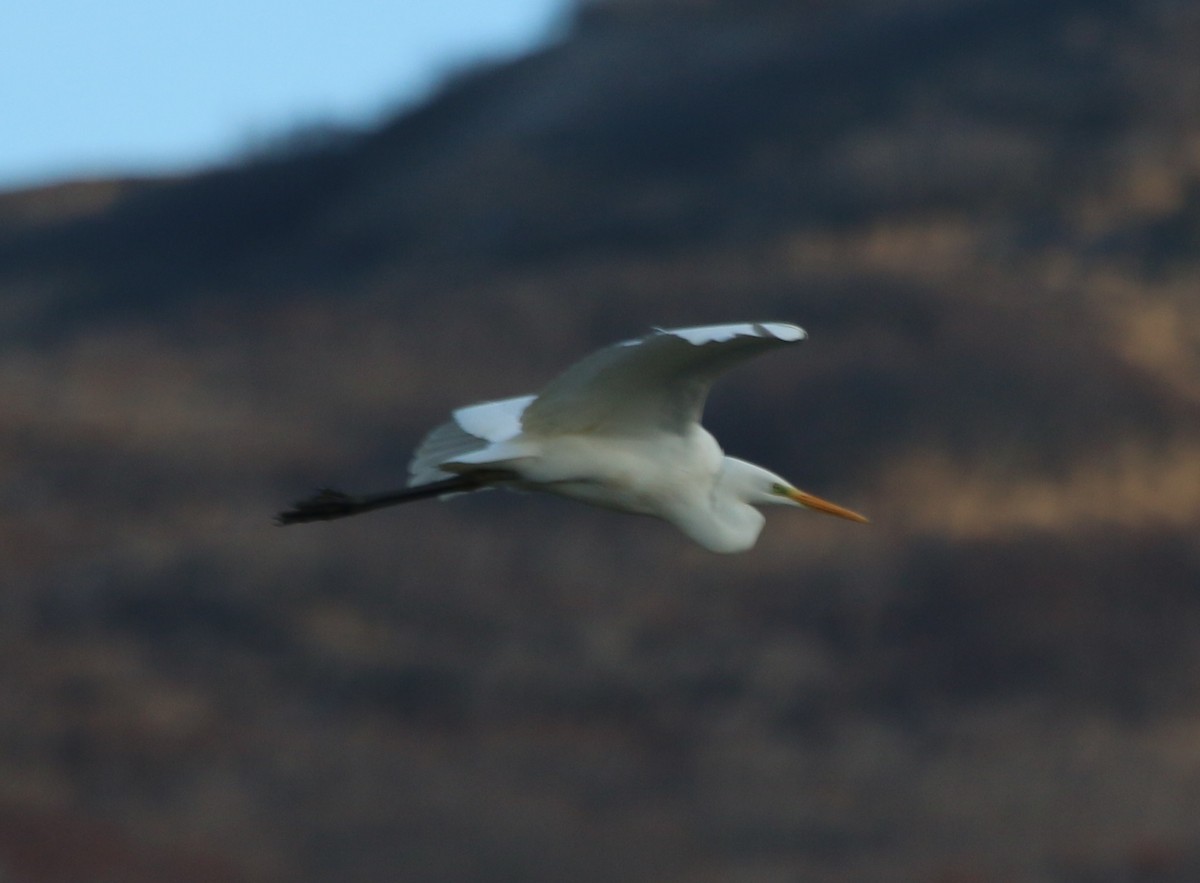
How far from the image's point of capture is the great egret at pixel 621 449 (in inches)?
288

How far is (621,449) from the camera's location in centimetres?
765

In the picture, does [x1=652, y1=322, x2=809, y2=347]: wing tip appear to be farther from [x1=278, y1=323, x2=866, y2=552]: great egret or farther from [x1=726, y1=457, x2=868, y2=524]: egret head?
[x1=726, y1=457, x2=868, y2=524]: egret head

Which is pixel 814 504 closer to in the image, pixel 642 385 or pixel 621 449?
pixel 621 449

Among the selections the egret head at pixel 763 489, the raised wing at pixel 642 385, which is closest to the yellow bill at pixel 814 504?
the egret head at pixel 763 489

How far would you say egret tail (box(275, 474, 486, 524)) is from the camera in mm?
8031

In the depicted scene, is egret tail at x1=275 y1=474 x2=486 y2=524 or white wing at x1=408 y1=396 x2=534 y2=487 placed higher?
white wing at x1=408 y1=396 x2=534 y2=487

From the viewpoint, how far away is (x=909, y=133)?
35.5m

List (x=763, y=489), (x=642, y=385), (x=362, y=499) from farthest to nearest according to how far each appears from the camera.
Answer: (x=362, y=499) < (x=763, y=489) < (x=642, y=385)

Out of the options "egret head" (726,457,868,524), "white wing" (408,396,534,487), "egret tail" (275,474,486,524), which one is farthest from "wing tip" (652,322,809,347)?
"egret tail" (275,474,486,524)

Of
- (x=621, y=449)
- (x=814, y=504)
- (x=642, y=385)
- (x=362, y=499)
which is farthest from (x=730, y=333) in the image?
(x=814, y=504)

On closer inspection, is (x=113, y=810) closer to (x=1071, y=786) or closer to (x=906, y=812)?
(x=906, y=812)

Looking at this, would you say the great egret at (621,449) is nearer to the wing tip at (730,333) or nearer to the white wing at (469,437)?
the white wing at (469,437)

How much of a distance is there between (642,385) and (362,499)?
1.58 meters

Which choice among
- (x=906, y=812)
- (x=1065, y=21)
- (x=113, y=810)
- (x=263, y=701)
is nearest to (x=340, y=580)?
(x=263, y=701)
